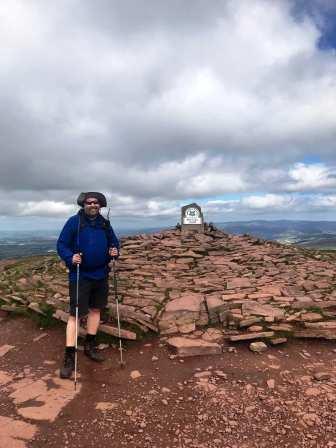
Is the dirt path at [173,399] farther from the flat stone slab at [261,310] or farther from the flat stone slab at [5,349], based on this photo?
the flat stone slab at [261,310]

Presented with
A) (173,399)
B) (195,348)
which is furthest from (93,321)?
(173,399)

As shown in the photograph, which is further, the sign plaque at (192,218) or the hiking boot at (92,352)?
the sign plaque at (192,218)

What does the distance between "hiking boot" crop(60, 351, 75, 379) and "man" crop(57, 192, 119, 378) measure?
23 mm

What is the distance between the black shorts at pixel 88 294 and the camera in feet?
27.0

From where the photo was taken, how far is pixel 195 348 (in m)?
8.76

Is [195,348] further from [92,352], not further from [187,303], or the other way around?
[187,303]

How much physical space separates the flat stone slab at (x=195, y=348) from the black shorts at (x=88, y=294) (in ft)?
7.05

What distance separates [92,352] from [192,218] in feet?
53.0

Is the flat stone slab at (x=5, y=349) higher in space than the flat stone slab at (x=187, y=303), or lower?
lower

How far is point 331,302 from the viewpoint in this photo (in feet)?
35.4

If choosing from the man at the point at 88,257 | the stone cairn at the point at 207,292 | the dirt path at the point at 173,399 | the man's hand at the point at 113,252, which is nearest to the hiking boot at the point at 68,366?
the man at the point at 88,257

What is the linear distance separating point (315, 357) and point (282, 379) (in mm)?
1531

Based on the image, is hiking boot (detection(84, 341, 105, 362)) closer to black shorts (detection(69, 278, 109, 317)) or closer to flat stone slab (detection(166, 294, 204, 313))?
black shorts (detection(69, 278, 109, 317))

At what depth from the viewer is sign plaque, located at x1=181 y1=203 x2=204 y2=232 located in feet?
78.2
